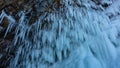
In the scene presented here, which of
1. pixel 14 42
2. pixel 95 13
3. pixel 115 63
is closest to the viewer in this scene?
pixel 115 63

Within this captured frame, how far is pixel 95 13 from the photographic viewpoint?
3738mm

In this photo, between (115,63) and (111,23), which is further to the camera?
(111,23)

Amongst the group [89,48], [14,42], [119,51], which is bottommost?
[119,51]

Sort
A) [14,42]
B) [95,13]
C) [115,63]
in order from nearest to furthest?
1. [115,63]
2. [14,42]
3. [95,13]

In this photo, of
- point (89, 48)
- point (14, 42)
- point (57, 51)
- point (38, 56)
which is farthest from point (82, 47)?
point (14, 42)

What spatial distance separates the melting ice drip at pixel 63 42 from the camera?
3.28 meters

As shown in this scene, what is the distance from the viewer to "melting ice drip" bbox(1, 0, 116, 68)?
328 cm

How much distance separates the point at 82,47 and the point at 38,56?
564 mm

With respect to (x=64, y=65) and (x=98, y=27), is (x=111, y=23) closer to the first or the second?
(x=98, y=27)

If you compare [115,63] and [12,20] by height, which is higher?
[12,20]

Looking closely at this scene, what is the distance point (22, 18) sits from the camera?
11.9 ft

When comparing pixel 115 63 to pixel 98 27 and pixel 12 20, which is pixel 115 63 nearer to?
pixel 98 27

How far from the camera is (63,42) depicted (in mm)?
3389

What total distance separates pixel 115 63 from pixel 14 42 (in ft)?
4.27
